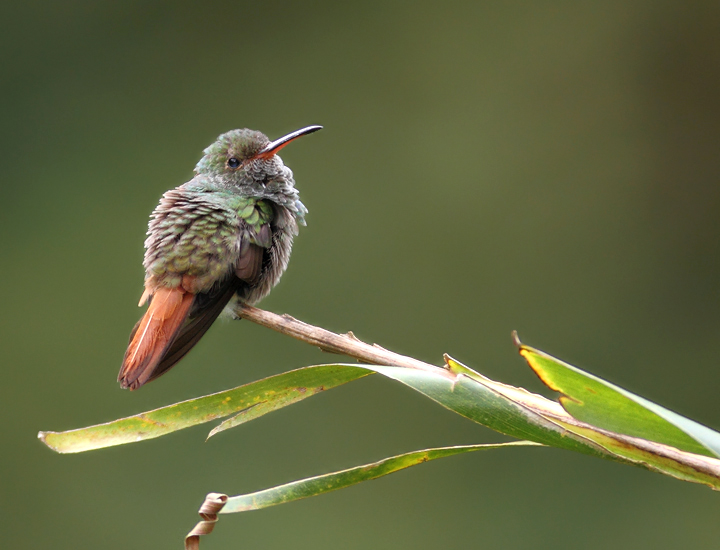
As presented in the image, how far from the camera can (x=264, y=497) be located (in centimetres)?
85

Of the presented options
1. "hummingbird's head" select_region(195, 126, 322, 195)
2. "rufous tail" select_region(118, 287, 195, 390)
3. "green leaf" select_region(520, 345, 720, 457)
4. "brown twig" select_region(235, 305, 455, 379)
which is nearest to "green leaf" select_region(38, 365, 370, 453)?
"brown twig" select_region(235, 305, 455, 379)

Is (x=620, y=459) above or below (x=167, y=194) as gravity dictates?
below

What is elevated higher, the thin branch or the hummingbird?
the hummingbird

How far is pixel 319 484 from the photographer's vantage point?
2.86 feet

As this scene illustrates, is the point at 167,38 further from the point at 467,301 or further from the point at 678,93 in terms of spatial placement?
the point at 678,93

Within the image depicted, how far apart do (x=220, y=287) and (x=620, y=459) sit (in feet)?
4.24

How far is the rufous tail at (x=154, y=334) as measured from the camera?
5.12 feet

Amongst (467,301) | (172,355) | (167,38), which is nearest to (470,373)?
(172,355)

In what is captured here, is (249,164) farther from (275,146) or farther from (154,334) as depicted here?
(154,334)

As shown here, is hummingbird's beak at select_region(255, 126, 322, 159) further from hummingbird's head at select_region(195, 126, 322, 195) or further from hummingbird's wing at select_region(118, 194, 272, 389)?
hummingbird's wing at select_region(118, 194, 272, 389)

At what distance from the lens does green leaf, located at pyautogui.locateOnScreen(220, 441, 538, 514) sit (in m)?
0.84

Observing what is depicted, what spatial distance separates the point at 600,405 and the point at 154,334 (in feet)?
3.76

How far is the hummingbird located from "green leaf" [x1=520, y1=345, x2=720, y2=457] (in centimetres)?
104

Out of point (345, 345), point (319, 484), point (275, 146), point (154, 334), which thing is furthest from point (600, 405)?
point (275, 146)
